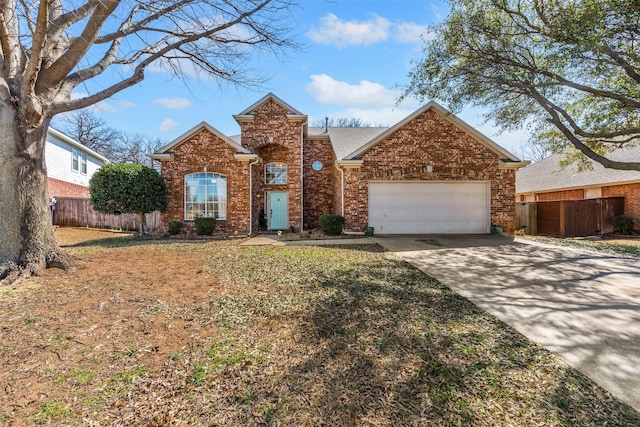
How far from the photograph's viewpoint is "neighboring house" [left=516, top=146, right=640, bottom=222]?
14.7 m

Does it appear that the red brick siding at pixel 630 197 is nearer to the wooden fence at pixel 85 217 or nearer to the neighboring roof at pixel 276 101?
the neighboring roof at pixel 276 101

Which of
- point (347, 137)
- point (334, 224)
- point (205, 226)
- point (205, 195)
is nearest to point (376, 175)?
point (334, 224)

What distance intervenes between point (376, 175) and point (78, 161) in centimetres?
2170

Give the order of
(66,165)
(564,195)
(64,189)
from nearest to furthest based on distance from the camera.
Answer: (64,189)
(564,195)
(66,165)

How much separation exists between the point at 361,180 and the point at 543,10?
7.55m

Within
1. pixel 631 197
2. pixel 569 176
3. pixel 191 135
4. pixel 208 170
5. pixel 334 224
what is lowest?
pixel 334 224

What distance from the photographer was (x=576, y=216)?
14266 mm

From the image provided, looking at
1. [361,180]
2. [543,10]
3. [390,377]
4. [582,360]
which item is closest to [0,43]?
[390,377]

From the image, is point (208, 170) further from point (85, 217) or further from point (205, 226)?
point (85, 217)

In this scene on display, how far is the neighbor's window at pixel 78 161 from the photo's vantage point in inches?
793

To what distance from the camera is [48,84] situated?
18.1 ft

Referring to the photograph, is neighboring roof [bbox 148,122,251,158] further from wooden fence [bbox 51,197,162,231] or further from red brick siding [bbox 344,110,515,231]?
red brick siding [bbox 344,110,515,231]

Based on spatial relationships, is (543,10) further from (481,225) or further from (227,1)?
(227,1)

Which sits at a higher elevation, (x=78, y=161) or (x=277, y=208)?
(x=78, y=161)
